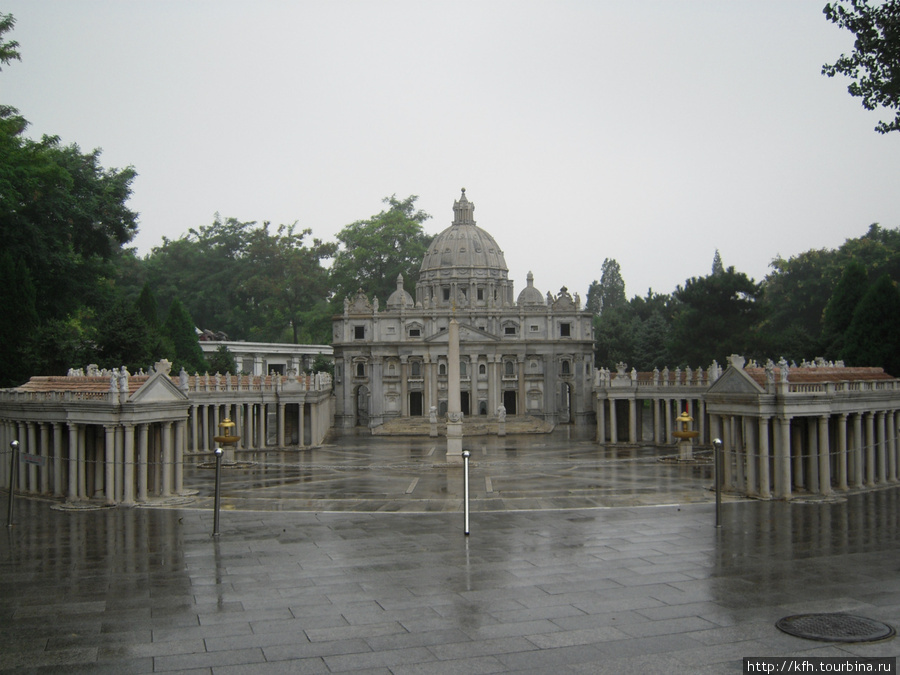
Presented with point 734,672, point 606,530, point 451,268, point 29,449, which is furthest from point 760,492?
point 451,268

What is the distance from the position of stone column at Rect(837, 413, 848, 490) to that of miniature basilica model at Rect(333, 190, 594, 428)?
66230mm

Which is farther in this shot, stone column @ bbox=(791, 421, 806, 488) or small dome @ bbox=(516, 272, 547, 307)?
small dome @ bbox=(516, 272, 547, 307)

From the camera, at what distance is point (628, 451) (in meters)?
62.8

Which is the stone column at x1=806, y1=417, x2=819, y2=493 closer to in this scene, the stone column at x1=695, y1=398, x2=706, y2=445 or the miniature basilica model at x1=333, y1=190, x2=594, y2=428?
the stone column at x1=695, y1=398, x2=706, y2=445

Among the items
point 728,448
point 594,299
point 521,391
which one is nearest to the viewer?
point 728,448

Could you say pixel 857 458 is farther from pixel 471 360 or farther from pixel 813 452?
pixel 471 360

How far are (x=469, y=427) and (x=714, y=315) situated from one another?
2716cm

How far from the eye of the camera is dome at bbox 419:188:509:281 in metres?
120

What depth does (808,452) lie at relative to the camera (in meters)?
36.6

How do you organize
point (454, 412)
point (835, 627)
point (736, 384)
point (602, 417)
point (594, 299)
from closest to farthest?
point (835, 627)
point (736, 384)
point (454, 412)
point (602, 417)
point (594, 299)

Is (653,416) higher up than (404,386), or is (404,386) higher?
(404,386)

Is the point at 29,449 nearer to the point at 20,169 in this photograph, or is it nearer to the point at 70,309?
the point at 20,169

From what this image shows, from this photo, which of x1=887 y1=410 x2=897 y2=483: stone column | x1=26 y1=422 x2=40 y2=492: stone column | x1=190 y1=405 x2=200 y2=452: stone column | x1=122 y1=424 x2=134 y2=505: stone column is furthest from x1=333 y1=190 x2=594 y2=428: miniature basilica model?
x1=122 y1=424 x2=134 y2=505: stone column

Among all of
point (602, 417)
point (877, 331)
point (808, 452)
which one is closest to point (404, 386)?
point (602, 417)
